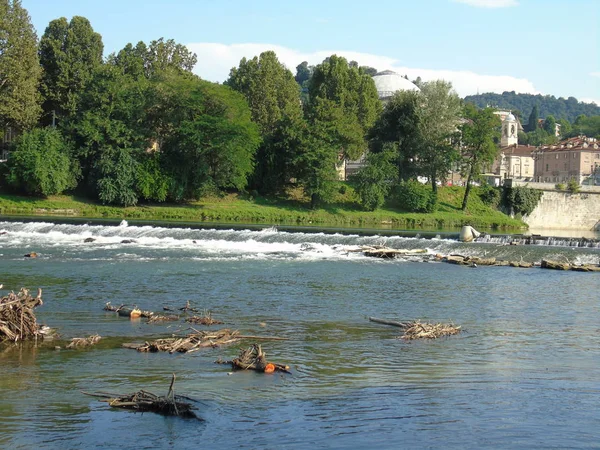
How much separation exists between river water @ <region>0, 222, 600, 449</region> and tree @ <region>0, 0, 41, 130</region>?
31662 mm

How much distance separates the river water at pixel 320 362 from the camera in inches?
441

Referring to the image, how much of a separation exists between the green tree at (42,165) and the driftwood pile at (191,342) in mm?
44588

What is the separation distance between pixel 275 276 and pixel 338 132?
38.7m

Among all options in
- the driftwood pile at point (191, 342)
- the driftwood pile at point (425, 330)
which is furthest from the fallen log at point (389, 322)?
the driftwood pile at point (191, 342)

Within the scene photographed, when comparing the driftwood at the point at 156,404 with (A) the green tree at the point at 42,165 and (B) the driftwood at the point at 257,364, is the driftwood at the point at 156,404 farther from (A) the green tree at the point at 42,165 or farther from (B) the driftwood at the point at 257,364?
(A) the green tree at the point at 42,165

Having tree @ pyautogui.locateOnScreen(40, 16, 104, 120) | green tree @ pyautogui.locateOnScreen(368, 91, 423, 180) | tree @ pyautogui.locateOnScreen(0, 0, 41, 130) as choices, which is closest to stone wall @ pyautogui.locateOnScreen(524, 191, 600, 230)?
green tree @ pyautogui.locateOnScreen(368, 91, 423, 180)

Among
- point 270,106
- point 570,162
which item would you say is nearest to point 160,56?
point 270,106

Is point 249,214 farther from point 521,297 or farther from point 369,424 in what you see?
point 369,424

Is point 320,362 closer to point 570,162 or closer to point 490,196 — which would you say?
point 490,196

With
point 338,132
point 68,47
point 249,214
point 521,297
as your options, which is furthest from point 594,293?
point 68,47

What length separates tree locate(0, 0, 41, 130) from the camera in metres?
59.2

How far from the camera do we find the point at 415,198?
66.5m

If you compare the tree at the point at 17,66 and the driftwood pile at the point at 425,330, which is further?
the tree at the point at 17,66

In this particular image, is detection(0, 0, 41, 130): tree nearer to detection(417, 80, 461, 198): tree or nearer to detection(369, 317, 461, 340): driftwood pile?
detection(417, 80, 461, 198): tree
